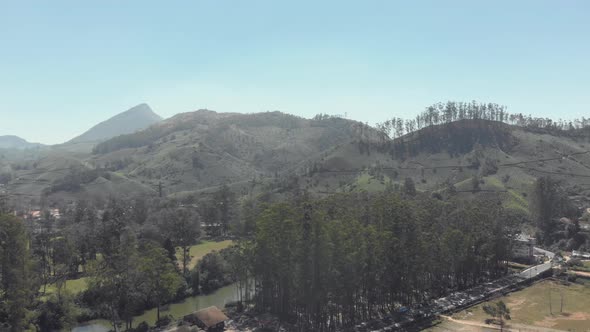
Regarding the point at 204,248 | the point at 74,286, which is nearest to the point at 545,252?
the point at 204,248

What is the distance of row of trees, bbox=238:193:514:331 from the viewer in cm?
5116

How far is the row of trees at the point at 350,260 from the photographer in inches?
2014

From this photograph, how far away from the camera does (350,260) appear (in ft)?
169

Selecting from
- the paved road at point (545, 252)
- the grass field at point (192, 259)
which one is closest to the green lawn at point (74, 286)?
the grass field at point (192, 259)

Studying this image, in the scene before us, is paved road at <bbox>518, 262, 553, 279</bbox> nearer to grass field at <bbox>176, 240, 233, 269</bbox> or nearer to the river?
the river

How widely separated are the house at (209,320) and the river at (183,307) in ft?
28.6

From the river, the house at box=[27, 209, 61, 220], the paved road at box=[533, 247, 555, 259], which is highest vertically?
the house at box=[27, 209, 61, 220]

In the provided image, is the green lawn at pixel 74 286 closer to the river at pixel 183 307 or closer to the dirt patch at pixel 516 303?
the river at pixel 183 307

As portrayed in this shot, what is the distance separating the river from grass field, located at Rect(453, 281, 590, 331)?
3736 centimetres

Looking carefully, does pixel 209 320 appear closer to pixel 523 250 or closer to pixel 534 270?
pixel 534 270

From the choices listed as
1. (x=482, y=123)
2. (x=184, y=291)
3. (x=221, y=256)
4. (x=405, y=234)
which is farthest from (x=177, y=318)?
(x=482, y=123)

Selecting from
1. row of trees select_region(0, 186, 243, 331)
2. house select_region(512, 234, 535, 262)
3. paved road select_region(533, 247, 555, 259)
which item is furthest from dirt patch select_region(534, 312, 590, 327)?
row of trees select_region(0, 186, 243, 331)

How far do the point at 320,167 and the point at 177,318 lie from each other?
123 m

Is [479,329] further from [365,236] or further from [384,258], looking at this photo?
[365,236]
